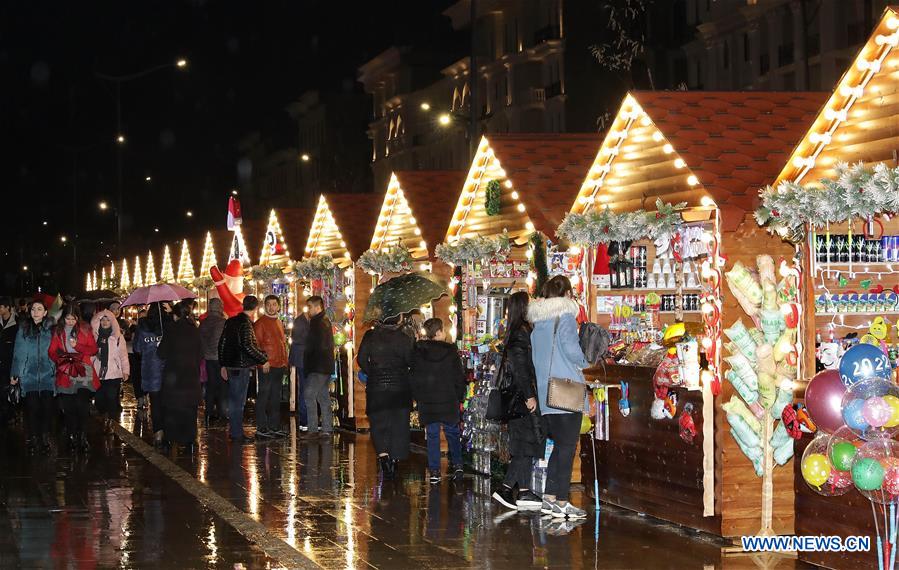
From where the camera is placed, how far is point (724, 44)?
47.2 meters

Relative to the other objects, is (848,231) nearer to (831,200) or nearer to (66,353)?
(831,200)

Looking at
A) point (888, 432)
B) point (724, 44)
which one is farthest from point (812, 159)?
point (724, 44)

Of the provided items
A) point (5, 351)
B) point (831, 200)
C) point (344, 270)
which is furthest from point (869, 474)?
point (5, 351)

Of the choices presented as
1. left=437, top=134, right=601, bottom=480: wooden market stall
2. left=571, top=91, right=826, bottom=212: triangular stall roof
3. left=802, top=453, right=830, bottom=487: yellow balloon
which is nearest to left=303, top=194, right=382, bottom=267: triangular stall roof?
left=437, top=134, right=601, bottom=480: wooden market stall

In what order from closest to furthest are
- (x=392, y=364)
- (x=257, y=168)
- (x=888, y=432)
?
(x=888, y=432)
(x=392, y=364)
(x=257, y=168)

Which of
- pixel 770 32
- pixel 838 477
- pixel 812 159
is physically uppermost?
pixel 770 32

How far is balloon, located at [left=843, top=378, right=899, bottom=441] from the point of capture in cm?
787

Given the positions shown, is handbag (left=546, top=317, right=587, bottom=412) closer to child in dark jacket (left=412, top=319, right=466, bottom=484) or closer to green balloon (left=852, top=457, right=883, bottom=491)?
child in dark jacket (left=412, top=319, right=466, bottom=484)

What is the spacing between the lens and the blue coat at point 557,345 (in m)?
11.5

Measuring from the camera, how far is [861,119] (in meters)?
9.66

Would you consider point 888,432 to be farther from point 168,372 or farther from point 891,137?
point 168,372

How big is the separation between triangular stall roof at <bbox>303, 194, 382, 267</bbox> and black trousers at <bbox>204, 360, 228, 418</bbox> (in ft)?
8.34

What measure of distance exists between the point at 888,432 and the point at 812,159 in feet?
8.71

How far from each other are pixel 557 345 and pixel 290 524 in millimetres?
2667
